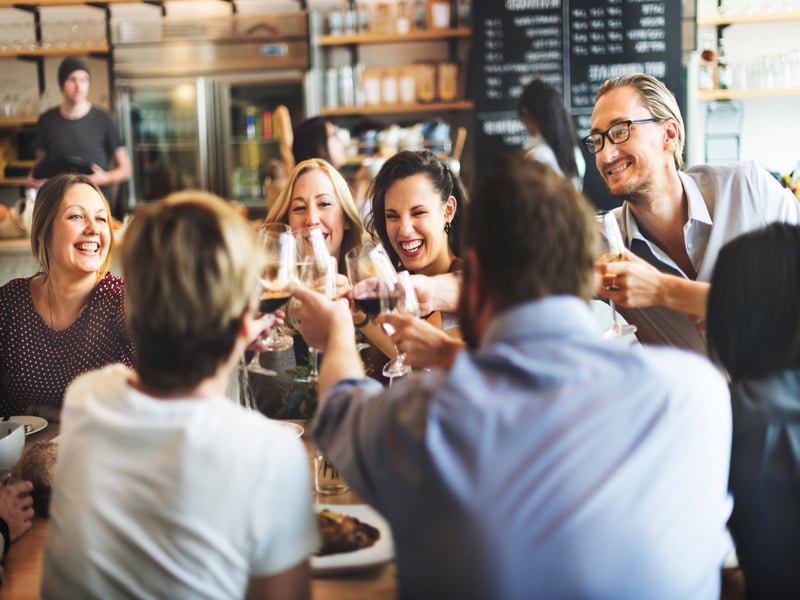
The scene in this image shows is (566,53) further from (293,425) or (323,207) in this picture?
(293,425)

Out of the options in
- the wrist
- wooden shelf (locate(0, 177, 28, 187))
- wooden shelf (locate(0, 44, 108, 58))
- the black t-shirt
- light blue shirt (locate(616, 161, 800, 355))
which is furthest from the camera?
wooden shelf (locate(0, 177, 28, 187))

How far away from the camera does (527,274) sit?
1.01 metres

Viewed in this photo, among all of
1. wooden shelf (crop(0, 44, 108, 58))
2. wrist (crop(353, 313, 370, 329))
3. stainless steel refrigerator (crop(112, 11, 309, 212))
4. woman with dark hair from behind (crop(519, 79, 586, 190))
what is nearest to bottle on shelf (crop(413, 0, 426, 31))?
stainless steel refrigerator (crop(112, 11, 309, 212))

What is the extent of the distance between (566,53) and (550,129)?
168 centimetres

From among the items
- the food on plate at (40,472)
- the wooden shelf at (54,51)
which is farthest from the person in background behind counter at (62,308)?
the wooden shelf at (54,51)

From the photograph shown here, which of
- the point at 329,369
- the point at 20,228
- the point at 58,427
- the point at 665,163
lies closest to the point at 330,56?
the point at 20,228

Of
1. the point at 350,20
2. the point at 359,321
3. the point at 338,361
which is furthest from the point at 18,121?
the point at 338,361

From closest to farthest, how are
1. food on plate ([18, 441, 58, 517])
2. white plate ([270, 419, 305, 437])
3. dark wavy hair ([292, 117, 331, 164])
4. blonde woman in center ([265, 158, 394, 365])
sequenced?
food on plate ([18, 441, 58, 517]) → white plate ([270, 419, 305, 437]) → blonde woman in center ([265, 158, 394, 365]) → dark wavy hair ([292, 117, 331, 164])

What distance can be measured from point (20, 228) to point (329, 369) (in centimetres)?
383

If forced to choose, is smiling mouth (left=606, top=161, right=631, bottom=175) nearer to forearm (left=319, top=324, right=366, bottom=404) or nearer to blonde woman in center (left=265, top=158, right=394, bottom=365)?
blonde woman in center (left=265, top=158, right=394, bottom=365)

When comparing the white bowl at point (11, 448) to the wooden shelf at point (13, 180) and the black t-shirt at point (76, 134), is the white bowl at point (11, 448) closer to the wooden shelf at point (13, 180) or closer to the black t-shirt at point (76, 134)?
the black t-shirt at point (76, 134)

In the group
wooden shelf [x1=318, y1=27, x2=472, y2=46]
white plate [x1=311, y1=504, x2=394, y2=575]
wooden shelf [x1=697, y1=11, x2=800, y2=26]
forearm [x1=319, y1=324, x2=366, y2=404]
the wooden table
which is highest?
wooden shelf [x1=697, y1=11, x2=800, y2=26]

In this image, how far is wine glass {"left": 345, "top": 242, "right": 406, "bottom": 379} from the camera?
1643mm

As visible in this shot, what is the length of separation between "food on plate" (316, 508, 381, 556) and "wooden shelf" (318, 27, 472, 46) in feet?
17.0
